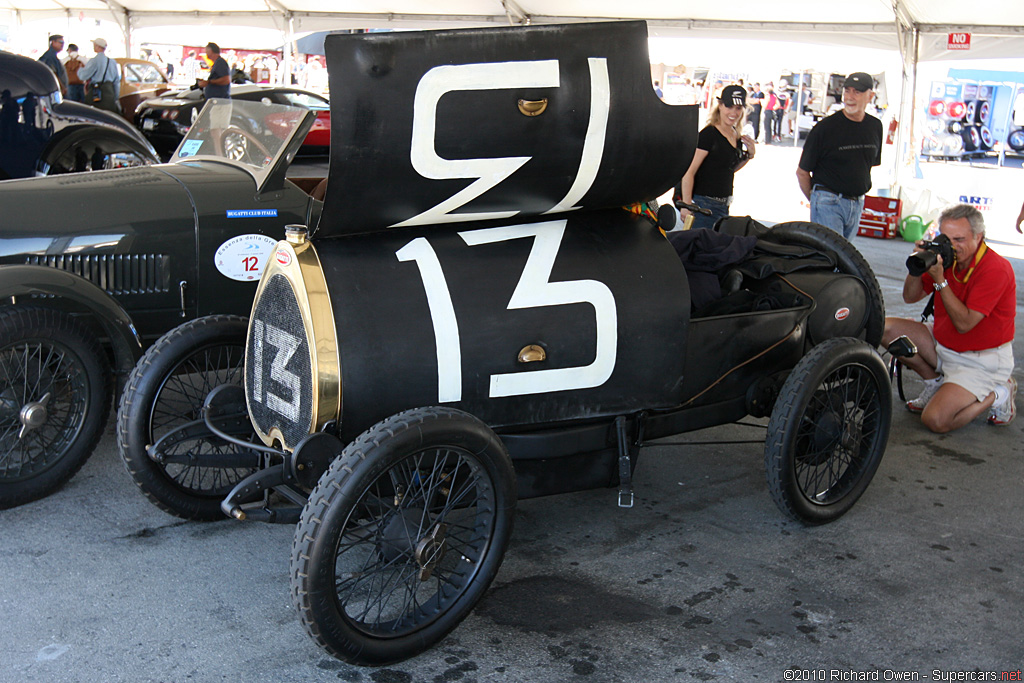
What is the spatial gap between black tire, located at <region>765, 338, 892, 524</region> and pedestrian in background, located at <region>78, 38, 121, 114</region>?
14.0 metres

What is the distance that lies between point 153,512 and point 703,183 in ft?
14.1

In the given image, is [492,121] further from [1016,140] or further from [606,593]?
[1016,140]

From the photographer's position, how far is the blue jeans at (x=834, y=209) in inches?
264

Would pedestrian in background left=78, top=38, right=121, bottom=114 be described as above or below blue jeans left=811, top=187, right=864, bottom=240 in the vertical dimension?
above

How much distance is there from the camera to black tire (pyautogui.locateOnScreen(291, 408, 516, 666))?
7.79ft

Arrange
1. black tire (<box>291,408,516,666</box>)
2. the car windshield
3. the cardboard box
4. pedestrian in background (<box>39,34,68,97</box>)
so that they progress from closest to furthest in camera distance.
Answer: black tire (<box>291,408,516,666</box>) < the car windshield < the cardboard box < pedestrian in background (<box>39,34,68,97</box>)

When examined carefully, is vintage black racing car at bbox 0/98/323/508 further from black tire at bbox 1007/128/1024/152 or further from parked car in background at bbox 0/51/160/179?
black tire at bbox 1007/128/1024/152

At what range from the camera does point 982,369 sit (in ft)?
15.9

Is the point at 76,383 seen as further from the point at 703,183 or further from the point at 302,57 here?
the point at 302,57

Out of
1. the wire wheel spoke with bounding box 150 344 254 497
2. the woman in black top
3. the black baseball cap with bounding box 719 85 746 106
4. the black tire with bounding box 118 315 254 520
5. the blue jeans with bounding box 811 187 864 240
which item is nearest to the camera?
the black tire with bounding box 118 315 254 520

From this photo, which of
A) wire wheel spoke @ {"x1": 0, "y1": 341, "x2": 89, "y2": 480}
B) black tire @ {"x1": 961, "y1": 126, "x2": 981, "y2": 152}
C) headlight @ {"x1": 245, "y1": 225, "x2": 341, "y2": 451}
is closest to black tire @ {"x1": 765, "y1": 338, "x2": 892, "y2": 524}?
headlight @ {"x1": 245, "y1": 225, "x2": 341, "y2": 451}

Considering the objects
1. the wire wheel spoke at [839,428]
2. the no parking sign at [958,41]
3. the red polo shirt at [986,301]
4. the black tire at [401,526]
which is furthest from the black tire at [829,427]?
the no parking sign at [958,41]

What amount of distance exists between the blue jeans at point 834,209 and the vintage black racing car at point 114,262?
12.7ft

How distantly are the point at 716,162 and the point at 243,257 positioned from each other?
3411 mm
